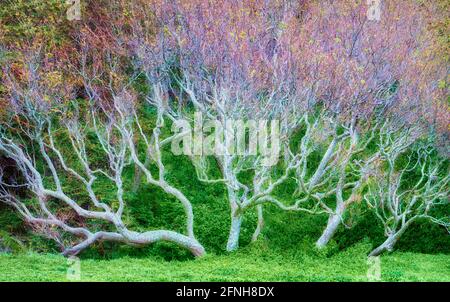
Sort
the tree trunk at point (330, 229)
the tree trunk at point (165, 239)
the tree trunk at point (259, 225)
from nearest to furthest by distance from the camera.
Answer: the tree trunk at point (165, 239) < the tree trunk at point (330, 229) < the tree trunk at point (259, 225)

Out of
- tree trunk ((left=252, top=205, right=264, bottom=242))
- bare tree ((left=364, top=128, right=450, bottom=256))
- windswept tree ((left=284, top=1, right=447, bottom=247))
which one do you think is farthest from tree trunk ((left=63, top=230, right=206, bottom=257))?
bare tree ((left=364, top=128, right=450, bottom=256))

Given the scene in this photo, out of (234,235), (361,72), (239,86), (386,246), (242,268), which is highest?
(361,72)

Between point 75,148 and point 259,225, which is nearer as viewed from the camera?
point 75,148

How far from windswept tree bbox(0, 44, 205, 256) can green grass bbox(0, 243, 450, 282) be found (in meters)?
0.85

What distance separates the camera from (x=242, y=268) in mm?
15109

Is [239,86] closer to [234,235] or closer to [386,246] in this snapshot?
[234,235]

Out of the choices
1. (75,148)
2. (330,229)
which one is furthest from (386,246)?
(75,148)

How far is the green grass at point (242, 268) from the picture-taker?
14125 mm

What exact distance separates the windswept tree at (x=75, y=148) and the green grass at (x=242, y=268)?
852 millimetres

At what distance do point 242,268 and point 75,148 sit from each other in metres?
4.71

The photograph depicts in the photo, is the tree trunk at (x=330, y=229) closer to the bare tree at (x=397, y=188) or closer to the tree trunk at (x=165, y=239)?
the bare tree at (x=397, y=188)

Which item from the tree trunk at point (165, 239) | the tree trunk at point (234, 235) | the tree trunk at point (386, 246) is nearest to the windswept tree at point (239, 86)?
the tree trunk at point (234, 235)

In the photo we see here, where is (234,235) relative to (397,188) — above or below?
below
